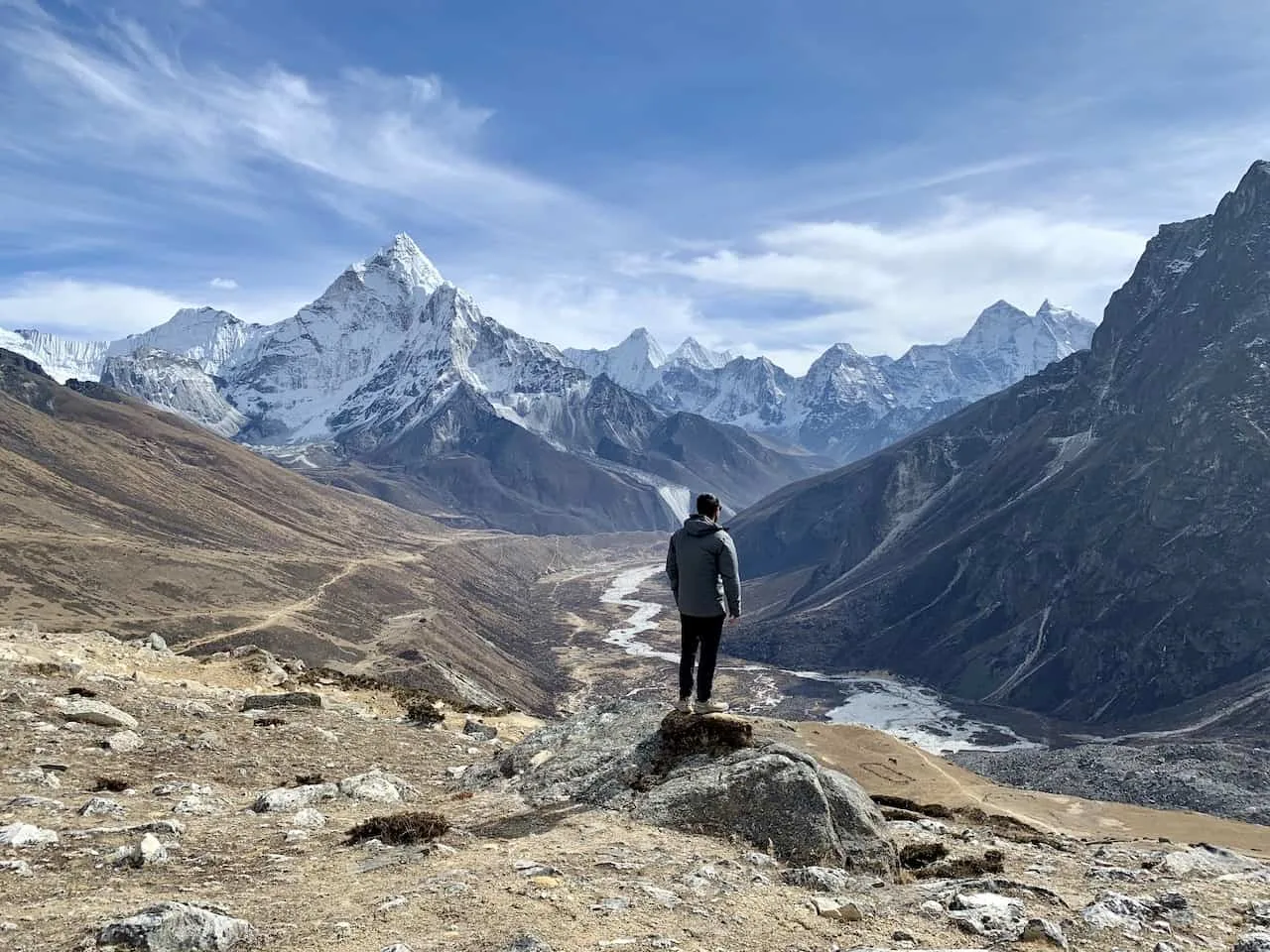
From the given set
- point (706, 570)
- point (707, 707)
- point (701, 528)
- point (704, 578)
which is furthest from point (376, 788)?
point (701, 528)

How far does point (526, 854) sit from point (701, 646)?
6465 millimetres

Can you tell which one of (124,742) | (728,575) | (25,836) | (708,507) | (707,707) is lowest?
(124,742)

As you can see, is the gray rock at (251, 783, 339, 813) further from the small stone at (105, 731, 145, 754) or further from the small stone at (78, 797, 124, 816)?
the small stone at (105, 731, 145, 754)

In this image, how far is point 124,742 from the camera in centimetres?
2091

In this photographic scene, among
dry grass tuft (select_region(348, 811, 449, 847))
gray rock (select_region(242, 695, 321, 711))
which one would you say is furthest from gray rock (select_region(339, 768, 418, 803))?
gray rock (select_region(242, 695, 321, 711))

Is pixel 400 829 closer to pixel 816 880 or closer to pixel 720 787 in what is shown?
pixel 720 787

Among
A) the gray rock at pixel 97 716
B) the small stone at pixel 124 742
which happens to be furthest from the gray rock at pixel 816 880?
the gray rock at pixel 97 716

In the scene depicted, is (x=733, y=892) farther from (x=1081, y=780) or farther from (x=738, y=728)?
(x=1081, y=780)

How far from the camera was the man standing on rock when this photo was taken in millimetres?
17812

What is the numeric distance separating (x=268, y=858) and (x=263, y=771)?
772cm

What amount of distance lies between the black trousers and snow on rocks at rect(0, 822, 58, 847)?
39.3 feet

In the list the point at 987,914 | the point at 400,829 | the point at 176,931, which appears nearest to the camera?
the point at 176,931

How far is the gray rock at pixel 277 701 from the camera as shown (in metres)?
28.7

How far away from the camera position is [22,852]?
12.9 meters
